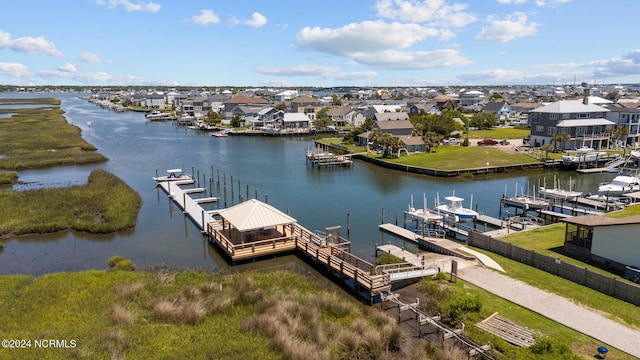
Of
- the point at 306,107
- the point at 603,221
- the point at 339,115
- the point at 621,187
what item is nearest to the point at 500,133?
the point at 339,115

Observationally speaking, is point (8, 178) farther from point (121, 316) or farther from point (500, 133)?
point (500, 133)

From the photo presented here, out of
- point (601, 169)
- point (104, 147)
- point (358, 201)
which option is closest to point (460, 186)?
point (358, 201)

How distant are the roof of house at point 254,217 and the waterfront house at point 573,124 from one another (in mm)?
57655

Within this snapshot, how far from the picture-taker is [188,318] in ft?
59.6

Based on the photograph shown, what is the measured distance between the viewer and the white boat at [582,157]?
6053cm

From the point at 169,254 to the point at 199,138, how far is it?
7211cm

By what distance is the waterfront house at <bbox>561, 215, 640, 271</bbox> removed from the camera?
22266 millimetres

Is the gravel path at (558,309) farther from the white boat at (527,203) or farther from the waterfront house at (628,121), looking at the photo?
the waterfront house at (628,121)

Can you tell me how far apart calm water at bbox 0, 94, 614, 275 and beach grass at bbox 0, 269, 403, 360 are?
533cm

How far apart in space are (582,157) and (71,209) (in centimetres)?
6263

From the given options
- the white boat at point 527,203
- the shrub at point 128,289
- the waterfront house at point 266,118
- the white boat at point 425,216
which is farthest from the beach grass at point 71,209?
the waterfront house at point 266,118

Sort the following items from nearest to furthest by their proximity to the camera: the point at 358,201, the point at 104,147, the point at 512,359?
the point at 512,359 < the point at 358,201 < the point at 104,147

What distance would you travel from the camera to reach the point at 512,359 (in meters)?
15.3

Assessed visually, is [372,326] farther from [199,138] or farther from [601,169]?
[199,138]
